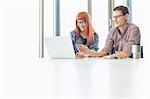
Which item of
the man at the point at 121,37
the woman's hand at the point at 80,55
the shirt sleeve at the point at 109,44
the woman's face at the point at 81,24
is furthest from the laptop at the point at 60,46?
the woman's face at the point at 81,24

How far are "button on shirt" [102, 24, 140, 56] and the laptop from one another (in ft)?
1.27

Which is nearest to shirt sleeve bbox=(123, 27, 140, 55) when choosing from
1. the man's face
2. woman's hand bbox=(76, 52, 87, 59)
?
the man's face

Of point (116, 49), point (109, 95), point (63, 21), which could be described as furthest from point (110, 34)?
point (63, 21)

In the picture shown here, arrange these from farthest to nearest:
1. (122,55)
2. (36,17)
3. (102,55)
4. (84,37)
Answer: (36,17) → (84,37) → (102,55) → (122,55)

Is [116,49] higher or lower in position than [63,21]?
lower

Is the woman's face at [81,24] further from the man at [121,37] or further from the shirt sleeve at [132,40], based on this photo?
the shirt sleeve at [132,40]

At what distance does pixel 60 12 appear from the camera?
3.84m

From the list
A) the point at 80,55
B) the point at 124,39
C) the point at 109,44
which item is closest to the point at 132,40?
the point at 124,39

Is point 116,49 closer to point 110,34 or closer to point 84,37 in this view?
point 110,34

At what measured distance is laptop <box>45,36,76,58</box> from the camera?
5.10 ft

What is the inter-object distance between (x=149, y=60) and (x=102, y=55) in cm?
142

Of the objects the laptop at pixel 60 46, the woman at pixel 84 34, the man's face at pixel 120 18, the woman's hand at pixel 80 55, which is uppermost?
the man's face at pixel 120 18

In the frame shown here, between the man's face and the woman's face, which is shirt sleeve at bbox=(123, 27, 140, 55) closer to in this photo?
the man's face

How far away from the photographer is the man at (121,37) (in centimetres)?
185
